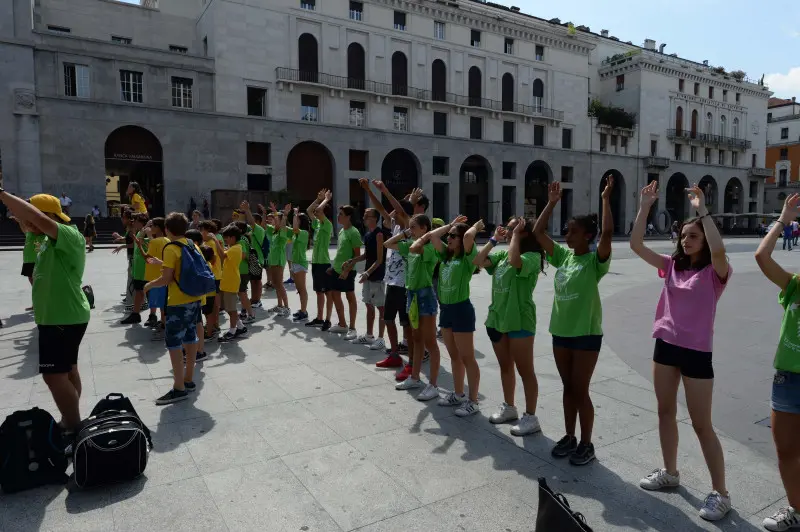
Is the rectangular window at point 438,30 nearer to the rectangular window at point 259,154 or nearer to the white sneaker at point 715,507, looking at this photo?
the rectangular window at point 259,154

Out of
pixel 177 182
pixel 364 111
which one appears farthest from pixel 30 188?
pixel 364 111

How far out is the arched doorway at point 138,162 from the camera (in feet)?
98.6

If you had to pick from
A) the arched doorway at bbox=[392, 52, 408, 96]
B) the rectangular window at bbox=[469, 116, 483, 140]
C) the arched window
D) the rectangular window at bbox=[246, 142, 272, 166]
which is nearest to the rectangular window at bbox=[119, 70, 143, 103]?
the rectangular window at bbox=[246, 142, 272, 166]

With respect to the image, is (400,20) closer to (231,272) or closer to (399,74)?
(399,74)

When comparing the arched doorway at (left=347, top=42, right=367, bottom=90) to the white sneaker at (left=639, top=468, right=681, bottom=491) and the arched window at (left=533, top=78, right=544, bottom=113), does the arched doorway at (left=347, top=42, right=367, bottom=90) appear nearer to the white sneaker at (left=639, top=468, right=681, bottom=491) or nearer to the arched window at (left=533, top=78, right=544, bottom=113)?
the arched window at (left=533, top=78, right=544, bottom=113)

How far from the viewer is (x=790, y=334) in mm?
3014

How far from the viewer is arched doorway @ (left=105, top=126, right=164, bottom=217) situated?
30.1 metres

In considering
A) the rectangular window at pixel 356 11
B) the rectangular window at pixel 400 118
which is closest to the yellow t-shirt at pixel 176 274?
the rectangular window at pixel 400 118

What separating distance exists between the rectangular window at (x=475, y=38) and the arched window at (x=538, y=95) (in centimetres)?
666

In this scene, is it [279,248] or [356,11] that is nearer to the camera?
[279,248]

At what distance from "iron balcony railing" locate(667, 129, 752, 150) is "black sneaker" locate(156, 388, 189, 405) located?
193ft

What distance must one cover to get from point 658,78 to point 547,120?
53.2ft

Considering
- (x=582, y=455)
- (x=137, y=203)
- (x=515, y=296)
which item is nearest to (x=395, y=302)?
(x=515, y=296)

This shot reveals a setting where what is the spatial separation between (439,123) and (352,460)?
3897cm
